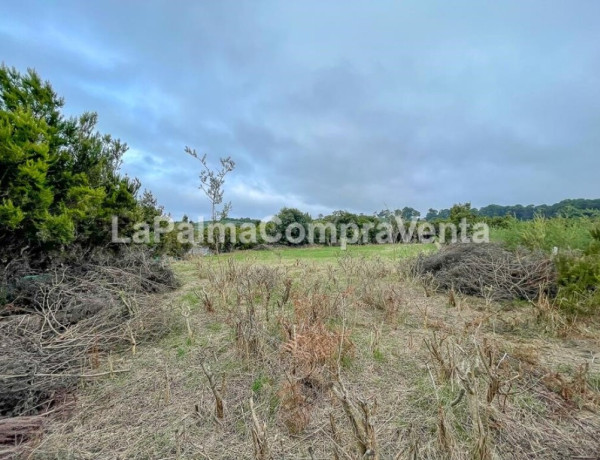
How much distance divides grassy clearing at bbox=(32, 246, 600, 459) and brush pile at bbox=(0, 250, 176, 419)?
29 cm

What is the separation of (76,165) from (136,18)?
4.36 m

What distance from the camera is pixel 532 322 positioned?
4.10 meters

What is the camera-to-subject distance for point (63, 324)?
3613 millimetres

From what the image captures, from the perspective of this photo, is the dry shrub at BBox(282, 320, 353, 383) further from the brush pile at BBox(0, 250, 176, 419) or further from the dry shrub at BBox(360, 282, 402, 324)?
the brush pile at BBox(0, 250, 176, 419)

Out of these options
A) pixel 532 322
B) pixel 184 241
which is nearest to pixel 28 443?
pixel 532 322

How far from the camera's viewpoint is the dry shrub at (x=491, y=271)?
544 cm

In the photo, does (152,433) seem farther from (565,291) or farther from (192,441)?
(565,291)

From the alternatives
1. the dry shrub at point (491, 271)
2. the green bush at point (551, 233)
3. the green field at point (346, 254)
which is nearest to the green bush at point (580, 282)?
the dry shrub at point (491, 271)

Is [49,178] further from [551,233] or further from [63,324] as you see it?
[551,233]

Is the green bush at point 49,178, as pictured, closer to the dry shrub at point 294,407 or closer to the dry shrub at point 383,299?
Result: the dry shrub at point 294,407

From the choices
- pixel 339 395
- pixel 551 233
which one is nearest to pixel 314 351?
pixel 339 395

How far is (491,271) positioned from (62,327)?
7.03 m

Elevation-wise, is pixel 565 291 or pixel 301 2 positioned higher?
pixel 301 2

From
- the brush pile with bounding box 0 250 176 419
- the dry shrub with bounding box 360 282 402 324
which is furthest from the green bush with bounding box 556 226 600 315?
the brush pile with bounding box 0 250 176 419
